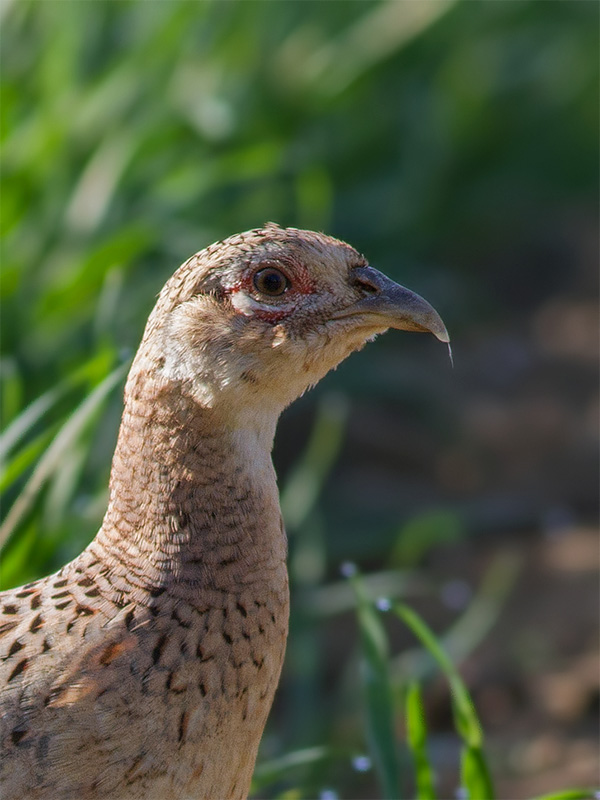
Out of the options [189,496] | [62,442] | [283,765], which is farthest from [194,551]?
[283,765]

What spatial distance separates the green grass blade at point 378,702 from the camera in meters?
2.56

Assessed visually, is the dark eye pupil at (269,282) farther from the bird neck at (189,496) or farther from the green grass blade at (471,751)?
the green grass blade at (471,751)

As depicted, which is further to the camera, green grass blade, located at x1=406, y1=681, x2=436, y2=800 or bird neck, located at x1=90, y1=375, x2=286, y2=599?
green grass blade, located at x1=406, y1=681, x2=436, y2=800

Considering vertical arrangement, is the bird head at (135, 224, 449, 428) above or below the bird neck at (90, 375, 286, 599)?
above

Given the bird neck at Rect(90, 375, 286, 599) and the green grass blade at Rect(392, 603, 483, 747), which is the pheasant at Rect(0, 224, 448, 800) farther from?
the green grass blade at Rect(392, 603, 483, 747)

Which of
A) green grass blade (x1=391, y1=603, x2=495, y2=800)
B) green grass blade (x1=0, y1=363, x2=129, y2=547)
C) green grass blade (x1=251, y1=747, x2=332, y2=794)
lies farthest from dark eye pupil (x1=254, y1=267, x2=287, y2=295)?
green grass blade (x1=251, y1=747, x2=332, y2=794)

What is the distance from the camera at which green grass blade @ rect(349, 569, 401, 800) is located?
256 cm

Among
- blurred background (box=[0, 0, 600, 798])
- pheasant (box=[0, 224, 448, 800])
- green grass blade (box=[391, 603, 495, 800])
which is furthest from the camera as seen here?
blurred background (box=[0, 0, 600, 798])

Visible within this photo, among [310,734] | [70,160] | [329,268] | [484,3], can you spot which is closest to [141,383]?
[329,268]

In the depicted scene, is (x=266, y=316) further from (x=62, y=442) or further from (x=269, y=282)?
(x=62, y=442)

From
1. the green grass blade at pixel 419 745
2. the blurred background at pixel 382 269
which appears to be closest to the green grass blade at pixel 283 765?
the green grass blade at pixel 419 745

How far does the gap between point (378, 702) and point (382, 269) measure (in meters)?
3.27

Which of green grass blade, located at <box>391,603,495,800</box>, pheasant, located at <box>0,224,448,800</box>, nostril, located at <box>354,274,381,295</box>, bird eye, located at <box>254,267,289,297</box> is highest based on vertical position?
bird eye, located at <box>254,267,289,297</box>

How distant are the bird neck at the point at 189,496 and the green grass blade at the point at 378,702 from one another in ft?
2.30
